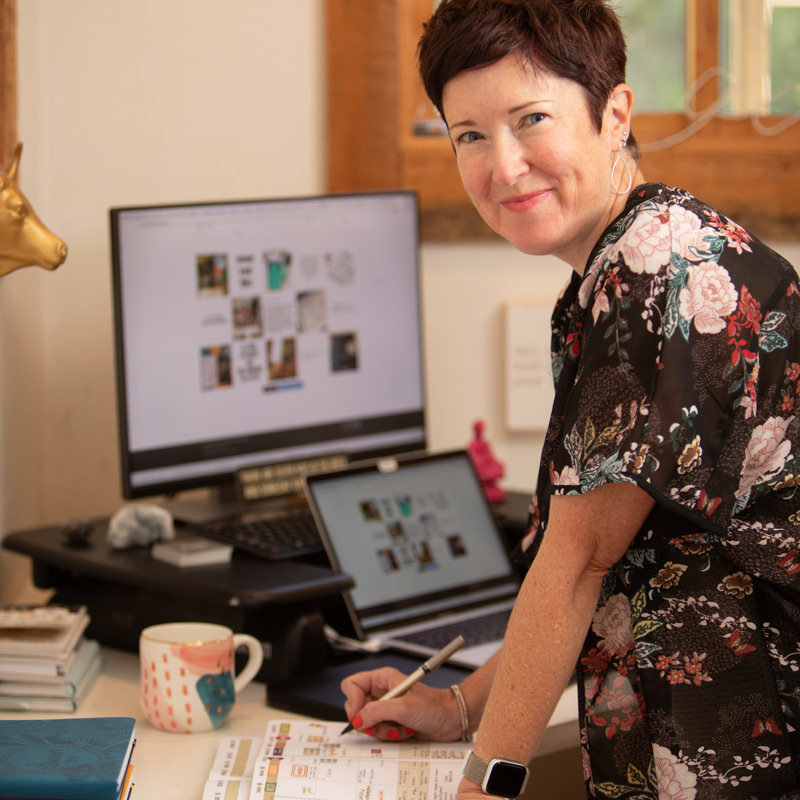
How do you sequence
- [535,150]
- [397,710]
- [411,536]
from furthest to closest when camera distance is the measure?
1. [411,536]
2. [397,710]
3. [535,150]

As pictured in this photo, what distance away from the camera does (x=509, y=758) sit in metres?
0.84

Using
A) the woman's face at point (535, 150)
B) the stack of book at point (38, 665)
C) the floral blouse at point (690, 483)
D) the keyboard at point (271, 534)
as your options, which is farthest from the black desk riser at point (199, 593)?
the woman's face at point (535, 150)

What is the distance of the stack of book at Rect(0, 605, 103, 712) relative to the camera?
1.10 metres

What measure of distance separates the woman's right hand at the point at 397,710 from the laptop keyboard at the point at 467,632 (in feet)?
0.63

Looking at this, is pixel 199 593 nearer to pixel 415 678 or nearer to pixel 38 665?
pixel 38 665

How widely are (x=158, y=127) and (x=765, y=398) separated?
119 centimetres

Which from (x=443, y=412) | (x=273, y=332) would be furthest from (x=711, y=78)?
(x=273, y=332)

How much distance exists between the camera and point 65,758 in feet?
2.70

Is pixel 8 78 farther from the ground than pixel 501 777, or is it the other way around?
pixel 8 78

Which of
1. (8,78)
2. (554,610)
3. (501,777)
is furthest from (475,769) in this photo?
(8,78)

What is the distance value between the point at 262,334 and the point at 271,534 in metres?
0.31

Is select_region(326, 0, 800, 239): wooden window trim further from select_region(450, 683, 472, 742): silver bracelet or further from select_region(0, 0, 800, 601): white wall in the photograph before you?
select_region(450, 683, 472, 742): silver bracelet

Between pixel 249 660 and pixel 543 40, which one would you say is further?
pixel 249 660

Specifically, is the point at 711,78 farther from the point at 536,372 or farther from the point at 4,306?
the point at 4,306
